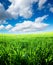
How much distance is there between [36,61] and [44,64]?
29cm

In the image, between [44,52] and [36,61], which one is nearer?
[36,61]

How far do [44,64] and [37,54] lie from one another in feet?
1.02

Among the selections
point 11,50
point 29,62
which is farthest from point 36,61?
point 11,50

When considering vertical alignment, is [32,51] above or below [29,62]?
above

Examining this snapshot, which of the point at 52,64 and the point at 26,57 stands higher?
the point at 26,57

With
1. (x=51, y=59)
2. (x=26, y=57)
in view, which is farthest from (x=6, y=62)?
(x=51, y=59)

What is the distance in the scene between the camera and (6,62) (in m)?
3.29

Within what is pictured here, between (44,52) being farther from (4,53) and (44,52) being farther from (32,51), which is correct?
(4,53)

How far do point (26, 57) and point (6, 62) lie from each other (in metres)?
0.44

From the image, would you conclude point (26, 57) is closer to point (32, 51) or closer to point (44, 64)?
point (32, 51)

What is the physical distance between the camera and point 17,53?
10.9 feet

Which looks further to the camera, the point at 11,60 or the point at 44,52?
the point at 44,52

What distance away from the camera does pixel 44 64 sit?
3.47 m

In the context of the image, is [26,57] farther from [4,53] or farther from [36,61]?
[4,53]
